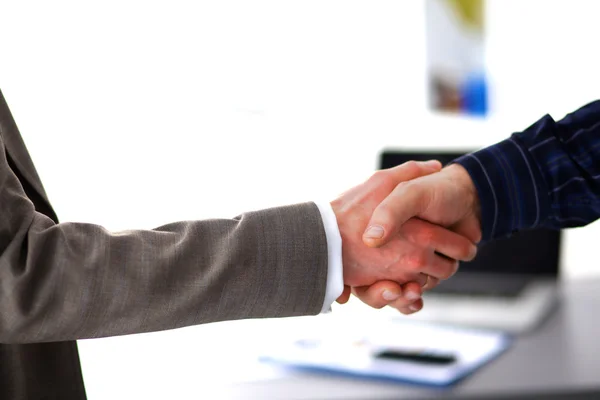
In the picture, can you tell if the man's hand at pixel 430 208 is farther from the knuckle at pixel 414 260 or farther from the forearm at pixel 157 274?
the forearm at pixel 157 274

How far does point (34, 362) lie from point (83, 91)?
0.94 m

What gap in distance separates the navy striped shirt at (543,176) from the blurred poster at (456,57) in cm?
141

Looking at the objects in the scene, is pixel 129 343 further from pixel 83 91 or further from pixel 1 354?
pixel 1 354

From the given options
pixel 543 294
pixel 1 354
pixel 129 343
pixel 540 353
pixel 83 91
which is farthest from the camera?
pixel 543 294

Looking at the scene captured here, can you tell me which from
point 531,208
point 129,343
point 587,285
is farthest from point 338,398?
point 587,285

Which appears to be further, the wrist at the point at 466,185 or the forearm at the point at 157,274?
the wrist at the point at 466,185

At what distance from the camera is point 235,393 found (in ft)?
4.66

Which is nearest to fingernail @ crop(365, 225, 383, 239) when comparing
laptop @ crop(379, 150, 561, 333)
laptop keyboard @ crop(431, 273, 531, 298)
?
laptop @ crop(379, 150, 561, 333)

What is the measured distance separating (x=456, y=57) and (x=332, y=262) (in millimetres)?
2092

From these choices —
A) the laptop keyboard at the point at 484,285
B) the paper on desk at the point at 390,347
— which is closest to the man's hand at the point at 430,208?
the paper on desk at the point at 390,347

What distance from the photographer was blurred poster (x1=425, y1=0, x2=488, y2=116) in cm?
280

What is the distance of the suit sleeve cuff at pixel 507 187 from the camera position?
1348 mm

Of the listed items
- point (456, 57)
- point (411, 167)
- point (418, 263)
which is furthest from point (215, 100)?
point (456, 57)

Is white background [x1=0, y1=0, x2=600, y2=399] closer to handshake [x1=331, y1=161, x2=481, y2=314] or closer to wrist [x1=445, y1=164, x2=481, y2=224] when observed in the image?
handshake [x1=331, y1=161, x2=481, y2=314]
